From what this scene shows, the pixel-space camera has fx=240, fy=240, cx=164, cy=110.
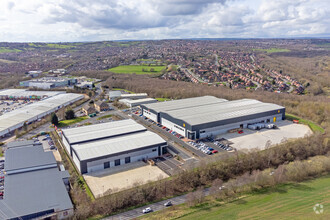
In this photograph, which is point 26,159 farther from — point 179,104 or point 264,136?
point 264,136

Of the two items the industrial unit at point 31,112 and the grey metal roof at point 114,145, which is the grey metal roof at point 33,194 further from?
the industrial unit at point 31,112

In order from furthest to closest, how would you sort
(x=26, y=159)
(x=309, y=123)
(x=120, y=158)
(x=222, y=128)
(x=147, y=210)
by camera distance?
(x=309, y=123) < (x=222, y=128) < (x=120, y=158) < (x=26, y=159) < (x=147, y=210)

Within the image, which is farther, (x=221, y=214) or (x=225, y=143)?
(x=225, y=143)

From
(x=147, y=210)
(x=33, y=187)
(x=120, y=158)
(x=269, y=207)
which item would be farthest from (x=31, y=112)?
(x=269, y=207)

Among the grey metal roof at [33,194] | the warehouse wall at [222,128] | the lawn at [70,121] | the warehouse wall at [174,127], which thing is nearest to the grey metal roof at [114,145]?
the grey metal roof at [33,194]

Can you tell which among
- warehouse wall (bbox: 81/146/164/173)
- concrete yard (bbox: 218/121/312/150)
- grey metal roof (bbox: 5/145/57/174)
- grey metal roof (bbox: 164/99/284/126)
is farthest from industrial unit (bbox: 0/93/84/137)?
concrete yard (bbox: 218/121/312/150)

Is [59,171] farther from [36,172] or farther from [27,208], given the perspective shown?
[27,208]

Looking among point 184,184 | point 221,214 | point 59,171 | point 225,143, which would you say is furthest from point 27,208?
point 225,143
